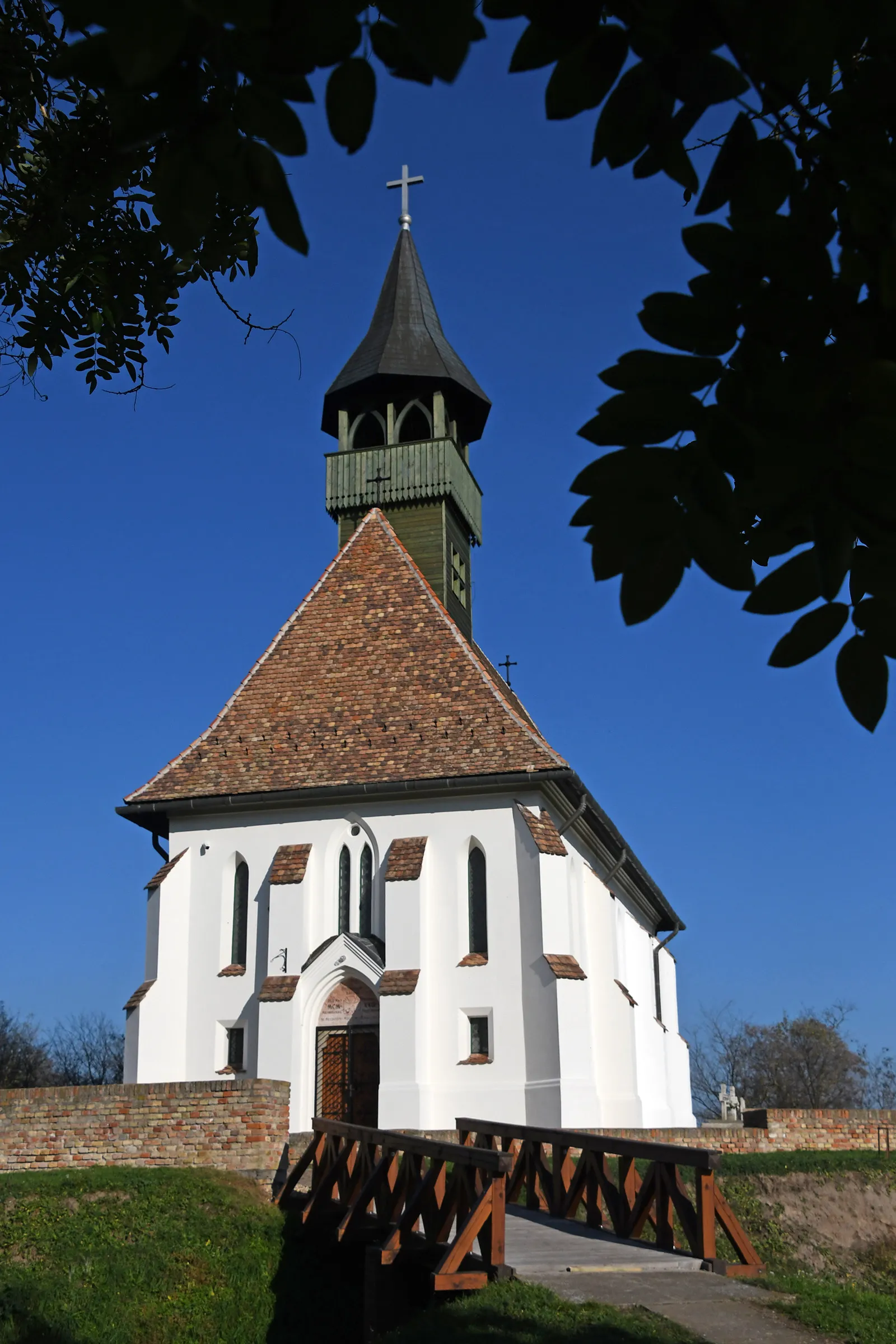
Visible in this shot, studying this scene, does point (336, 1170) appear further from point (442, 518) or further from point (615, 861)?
point (442, 518)

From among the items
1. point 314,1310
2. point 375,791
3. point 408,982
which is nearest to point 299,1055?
point 408,982

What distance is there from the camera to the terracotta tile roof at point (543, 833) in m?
21.9

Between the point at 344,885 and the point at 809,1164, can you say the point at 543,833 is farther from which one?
the point at 809,1164

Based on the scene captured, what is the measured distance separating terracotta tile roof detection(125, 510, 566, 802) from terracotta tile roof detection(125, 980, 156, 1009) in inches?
127

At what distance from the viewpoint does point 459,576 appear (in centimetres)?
2936

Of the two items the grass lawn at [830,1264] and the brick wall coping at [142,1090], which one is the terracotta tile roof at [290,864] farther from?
the grass lawn at [830,1264]

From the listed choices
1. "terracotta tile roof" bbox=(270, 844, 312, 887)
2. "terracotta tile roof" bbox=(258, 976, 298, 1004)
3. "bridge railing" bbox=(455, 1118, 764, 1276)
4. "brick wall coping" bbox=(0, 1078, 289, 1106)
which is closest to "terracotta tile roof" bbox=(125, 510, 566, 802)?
"terracotta tile roof" bbox=(270, 844, 312, 887)

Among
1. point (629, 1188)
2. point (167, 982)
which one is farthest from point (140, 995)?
point (629, 1188)

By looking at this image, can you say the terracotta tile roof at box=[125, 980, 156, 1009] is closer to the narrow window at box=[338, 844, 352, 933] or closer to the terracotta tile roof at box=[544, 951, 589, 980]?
the narrow window at box=[338, 844, 352, 933]

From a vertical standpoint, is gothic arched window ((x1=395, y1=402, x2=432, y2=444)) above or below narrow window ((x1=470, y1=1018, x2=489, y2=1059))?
above

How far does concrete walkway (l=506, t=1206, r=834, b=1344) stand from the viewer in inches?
337

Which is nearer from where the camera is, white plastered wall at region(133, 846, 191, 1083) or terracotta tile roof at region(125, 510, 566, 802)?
white plastered wall at region(133, 846, 191, 1083)

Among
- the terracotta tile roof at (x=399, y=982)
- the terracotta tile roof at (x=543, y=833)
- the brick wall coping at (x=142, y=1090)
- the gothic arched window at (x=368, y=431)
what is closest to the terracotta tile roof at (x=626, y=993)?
the terracotta tile roof at (x=543, y=833)

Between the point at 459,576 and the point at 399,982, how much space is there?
10.8 m
